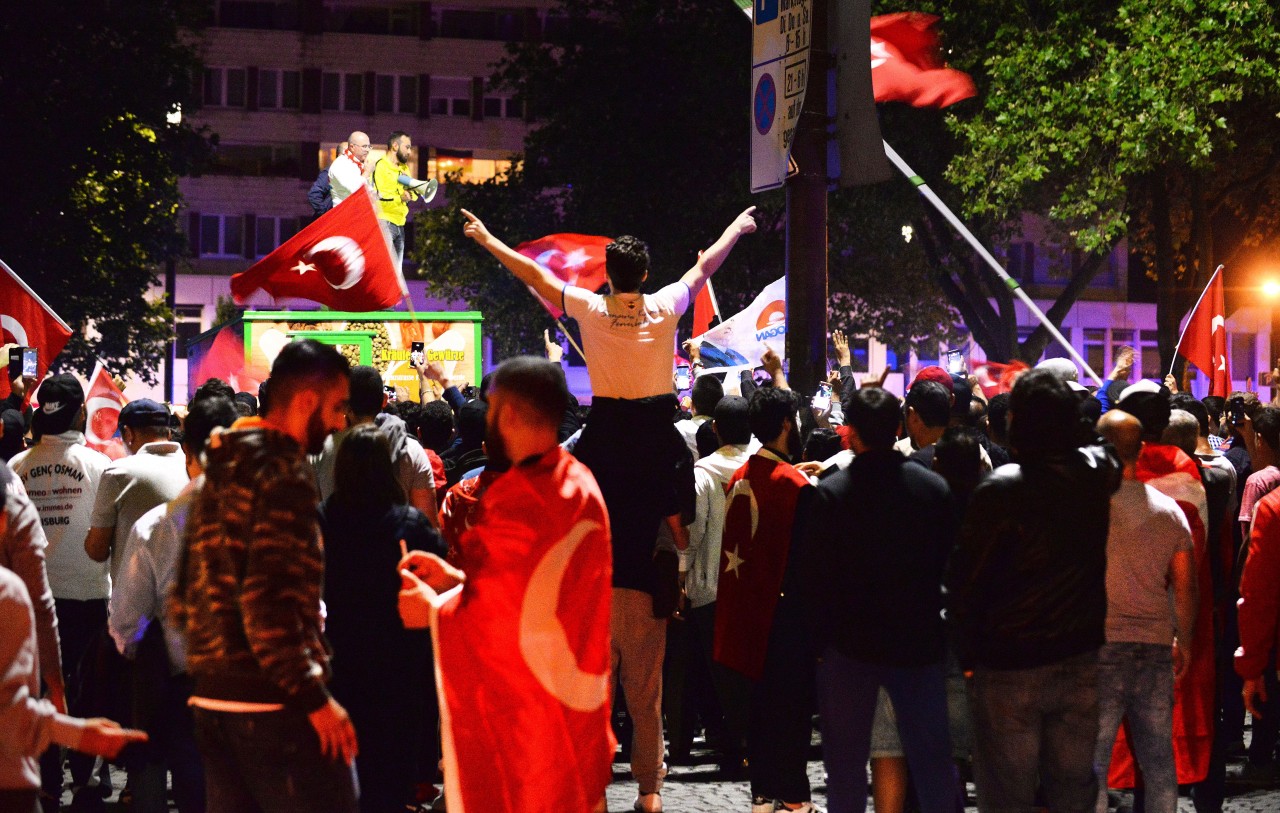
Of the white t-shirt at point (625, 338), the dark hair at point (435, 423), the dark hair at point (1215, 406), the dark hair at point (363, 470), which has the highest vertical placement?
the white t-shirt at point (625, 338)

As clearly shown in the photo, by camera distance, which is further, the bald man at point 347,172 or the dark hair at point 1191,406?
the bald man at point 347,172

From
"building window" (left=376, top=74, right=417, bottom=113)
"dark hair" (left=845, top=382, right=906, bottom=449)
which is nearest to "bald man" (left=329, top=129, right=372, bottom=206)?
"dark hair" (left=845, top=382, right=906, bottom=449)

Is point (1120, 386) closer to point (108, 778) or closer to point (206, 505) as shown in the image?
point (108, 778)

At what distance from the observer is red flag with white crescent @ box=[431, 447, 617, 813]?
4559mm

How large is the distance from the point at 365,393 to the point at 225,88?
58171mm

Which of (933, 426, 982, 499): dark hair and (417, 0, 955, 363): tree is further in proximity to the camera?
(417, 0, 955, 363): tree

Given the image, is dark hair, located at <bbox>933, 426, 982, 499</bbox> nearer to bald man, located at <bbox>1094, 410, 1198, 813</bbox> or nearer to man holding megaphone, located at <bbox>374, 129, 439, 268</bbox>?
bald man, located at <bbox>1094, 410, 1198, 813</bbox>

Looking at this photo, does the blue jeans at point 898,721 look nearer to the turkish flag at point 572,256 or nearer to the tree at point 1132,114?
the turkish flag at point 572,256

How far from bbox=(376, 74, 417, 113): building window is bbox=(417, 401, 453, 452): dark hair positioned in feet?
183

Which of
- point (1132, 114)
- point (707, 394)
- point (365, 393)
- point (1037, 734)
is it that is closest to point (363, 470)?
point (365, 393)

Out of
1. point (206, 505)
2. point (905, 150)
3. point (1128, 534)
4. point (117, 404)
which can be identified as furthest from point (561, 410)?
point (905, 150)

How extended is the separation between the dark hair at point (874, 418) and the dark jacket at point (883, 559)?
0.34 feet

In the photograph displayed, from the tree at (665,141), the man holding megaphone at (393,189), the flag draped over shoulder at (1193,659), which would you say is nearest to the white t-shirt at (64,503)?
the flag draped over shoulder at (1193,659)

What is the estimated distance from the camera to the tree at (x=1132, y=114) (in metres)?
21.4
